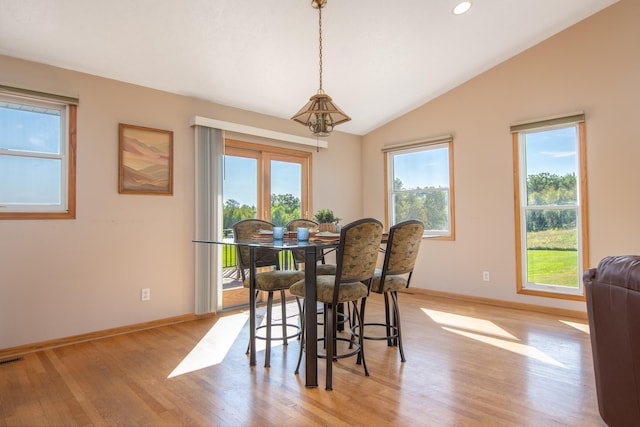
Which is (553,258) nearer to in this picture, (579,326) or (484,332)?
(579,326)

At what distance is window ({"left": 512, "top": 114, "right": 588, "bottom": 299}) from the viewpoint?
3.85 metres

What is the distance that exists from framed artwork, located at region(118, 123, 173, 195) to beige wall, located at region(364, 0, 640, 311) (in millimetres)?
3096

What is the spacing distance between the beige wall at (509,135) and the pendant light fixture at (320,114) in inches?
96.3

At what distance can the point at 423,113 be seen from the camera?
16.7 ft

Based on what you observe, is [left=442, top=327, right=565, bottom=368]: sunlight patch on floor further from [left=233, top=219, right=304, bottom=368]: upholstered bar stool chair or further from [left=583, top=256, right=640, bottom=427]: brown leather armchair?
[left=233, top=219, right=304, bottom=368]: upholstered bar stool chair

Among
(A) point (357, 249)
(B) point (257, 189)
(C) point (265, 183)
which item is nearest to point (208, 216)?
(B) point (257, 189)

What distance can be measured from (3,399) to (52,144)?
6.56 ft

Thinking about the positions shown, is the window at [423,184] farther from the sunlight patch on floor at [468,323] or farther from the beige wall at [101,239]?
the beige wall at [101,239]

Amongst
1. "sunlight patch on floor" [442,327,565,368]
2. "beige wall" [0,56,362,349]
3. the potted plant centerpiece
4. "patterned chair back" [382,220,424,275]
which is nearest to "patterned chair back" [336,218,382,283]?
"patterned chair back" [382,220,424,275]

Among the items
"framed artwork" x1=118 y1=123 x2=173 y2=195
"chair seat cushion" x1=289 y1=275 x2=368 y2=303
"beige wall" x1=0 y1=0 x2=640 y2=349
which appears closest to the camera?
"chair seat cushion" x1=289 y1=275 x2=368 y2=303

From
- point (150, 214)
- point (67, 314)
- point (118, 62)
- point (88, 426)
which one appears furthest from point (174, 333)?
point (118, 62)

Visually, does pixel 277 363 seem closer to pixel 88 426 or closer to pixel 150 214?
pixel 88 426

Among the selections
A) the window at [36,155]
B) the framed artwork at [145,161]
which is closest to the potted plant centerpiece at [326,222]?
the framed artwork at [145,161]

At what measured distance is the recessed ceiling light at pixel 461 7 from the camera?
10.6 feet
